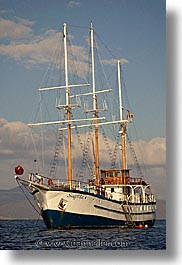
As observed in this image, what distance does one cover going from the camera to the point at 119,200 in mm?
6008

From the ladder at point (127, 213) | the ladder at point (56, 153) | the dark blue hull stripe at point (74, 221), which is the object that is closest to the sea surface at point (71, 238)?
the dark blue hull stripe at point (74, 221)

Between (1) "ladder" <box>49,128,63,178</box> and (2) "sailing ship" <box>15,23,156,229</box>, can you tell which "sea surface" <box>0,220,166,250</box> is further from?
(1) "ladder" <box>49,128,63,178</box>

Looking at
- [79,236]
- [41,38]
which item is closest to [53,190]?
[79,236]

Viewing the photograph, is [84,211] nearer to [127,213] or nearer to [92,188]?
[92,188]

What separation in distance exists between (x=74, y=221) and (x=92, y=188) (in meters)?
0.34

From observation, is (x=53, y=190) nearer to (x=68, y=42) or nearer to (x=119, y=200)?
(x=119, y=200)

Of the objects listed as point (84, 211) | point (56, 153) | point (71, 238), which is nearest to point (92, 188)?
point (84, 211)

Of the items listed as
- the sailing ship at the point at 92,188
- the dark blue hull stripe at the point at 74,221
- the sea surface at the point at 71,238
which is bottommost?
the sea surface at the point at 71,238

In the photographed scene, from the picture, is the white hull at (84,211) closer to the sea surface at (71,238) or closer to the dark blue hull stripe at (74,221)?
the dark blue hull stripe at (74,221)

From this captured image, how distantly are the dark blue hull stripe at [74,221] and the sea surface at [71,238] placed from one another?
0.42ft

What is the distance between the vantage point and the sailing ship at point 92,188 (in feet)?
19.0

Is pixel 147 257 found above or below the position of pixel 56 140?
below

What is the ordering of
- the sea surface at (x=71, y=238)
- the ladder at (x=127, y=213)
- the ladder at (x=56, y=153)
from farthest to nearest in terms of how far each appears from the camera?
the ladder at (x=127, y=213) → the ladder at (x=56, y=153) → the sea surface at (x=71, y=238)

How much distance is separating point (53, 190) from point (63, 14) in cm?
156
